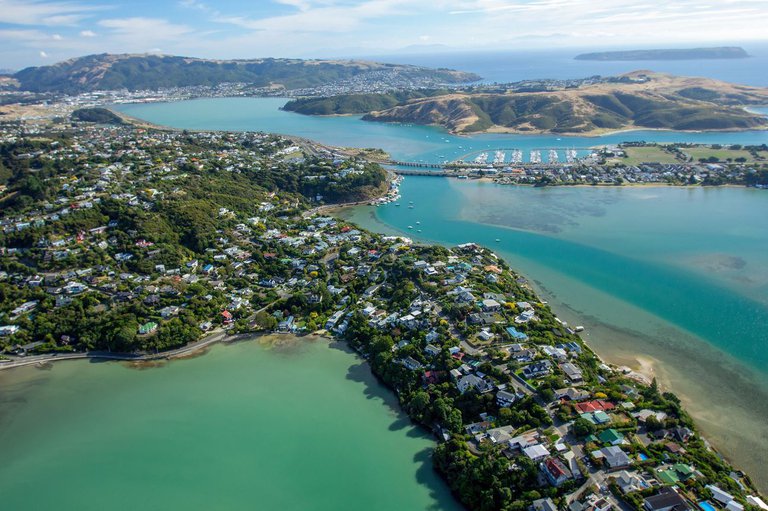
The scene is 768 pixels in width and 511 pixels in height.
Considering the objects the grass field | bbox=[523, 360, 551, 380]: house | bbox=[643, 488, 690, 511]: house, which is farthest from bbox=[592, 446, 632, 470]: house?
the grass field

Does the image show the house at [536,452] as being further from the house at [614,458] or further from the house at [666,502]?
the house at [666,502]

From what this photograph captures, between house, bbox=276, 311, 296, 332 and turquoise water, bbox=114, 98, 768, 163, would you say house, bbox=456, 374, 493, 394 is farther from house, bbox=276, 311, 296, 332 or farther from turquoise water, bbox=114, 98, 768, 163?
turquoise water, bbox=114, 98, 768, 163

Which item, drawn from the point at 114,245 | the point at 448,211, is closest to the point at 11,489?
the point at 114,245

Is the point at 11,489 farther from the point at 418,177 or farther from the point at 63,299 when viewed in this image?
the point at 418,177

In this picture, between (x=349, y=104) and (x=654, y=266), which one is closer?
(x=654, y=266)

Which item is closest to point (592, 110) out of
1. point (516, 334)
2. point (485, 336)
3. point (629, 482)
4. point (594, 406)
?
point (516, 334)

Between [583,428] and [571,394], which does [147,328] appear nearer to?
[571,394]
